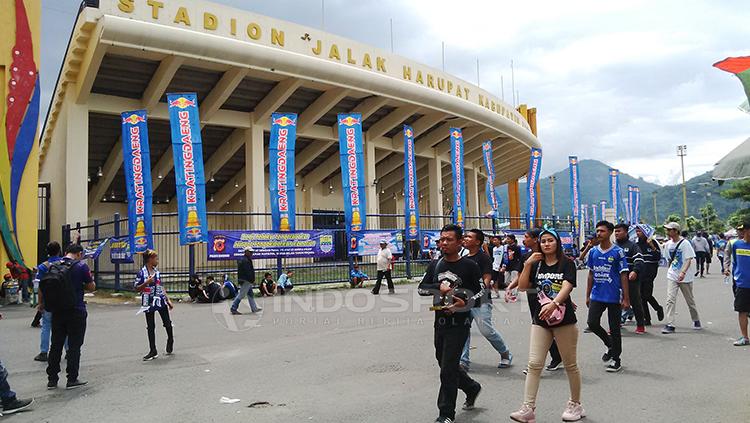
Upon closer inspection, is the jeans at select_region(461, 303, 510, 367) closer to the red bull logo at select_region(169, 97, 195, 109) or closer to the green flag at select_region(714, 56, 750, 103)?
the green flag at select_region(714, 56, 750, 103)

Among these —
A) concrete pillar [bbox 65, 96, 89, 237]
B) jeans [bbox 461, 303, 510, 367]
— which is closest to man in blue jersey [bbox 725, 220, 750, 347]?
jeans [bbox 461, 303, 510, 367]

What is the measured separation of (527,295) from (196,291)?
10558 millimetres

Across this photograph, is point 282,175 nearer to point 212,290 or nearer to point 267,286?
point 267,286

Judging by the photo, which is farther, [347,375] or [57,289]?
[347,375]

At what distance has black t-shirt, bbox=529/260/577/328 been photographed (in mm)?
4715

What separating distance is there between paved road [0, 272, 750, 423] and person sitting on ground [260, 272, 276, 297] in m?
4.37

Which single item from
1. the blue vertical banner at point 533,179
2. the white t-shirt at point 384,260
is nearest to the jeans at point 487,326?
the white t-shirt at point 384,260

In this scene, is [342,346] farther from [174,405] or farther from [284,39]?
[284,39]

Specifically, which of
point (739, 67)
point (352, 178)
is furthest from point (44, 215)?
point (739, 67)

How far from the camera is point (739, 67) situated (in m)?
4.18

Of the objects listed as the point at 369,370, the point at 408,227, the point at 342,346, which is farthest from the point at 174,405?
the point at 408,227

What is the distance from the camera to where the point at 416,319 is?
10.9m

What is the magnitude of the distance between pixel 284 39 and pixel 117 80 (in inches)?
279

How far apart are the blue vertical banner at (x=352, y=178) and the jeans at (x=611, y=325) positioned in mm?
11795
